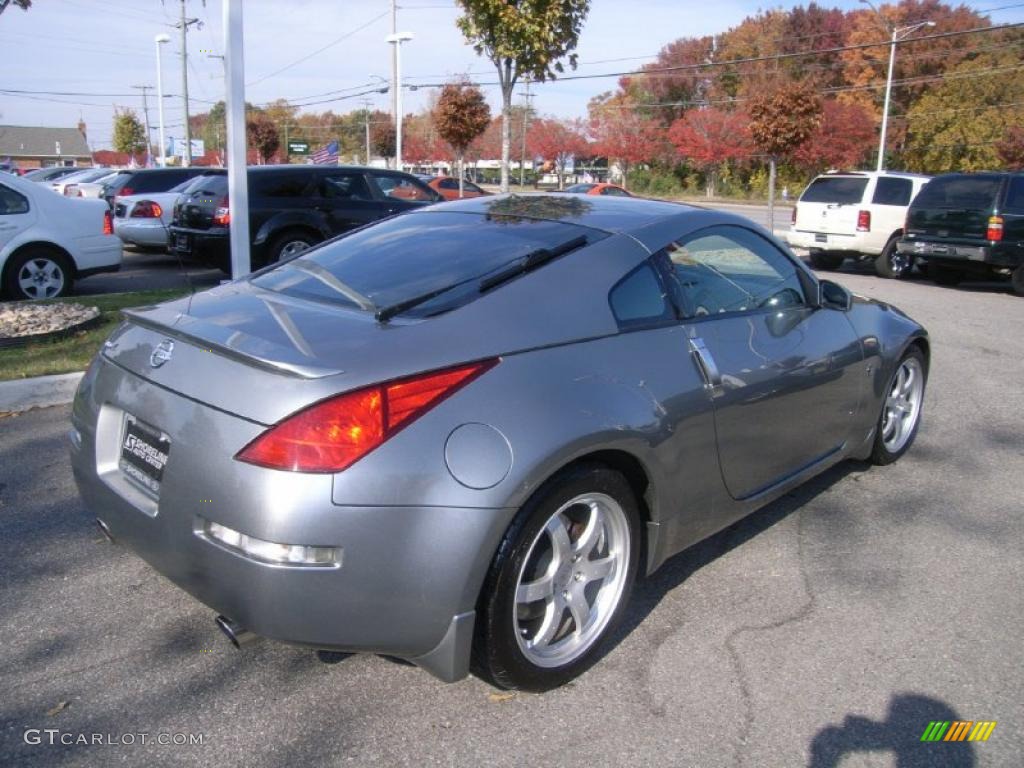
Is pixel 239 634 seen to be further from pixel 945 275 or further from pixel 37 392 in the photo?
pixel 945 275

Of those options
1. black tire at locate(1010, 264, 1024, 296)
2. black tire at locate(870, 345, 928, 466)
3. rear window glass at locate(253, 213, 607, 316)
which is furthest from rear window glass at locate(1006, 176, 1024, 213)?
rear window glass at locate(253, 213, 607, 316)

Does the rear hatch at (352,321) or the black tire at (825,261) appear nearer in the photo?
the rear hatch at (352,321)

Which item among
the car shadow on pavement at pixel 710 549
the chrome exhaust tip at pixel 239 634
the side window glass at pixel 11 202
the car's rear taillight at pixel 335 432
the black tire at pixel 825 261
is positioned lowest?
→ the car shadow on pavement at pixel 710 549

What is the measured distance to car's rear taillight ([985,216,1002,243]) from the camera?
1278 centimetres

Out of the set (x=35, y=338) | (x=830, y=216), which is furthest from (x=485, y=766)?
(x=830, y=216)

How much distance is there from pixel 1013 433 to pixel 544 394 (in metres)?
4.63

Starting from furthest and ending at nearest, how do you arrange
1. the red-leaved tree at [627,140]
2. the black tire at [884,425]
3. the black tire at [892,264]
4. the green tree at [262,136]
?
the red-leaved tree at [627,140], the green tree at [262,136], the black tire at [892,264], the black tire at [884,425]

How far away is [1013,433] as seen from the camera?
19.4ft

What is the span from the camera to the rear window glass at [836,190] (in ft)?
50.7

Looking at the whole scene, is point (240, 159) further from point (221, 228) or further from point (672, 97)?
point (672, 97)

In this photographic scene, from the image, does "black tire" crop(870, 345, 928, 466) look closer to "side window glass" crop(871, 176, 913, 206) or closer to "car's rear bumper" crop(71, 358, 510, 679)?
"car's rear bumper" crop(71, 358, 510, 679)

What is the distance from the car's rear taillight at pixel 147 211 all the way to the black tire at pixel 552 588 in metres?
13.2

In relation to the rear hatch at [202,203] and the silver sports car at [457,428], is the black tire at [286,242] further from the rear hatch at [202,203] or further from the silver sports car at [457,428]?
the silver sports car at [457,428]

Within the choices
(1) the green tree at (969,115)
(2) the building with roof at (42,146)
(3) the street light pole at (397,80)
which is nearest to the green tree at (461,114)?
(3) the street light pole at (397,80)
